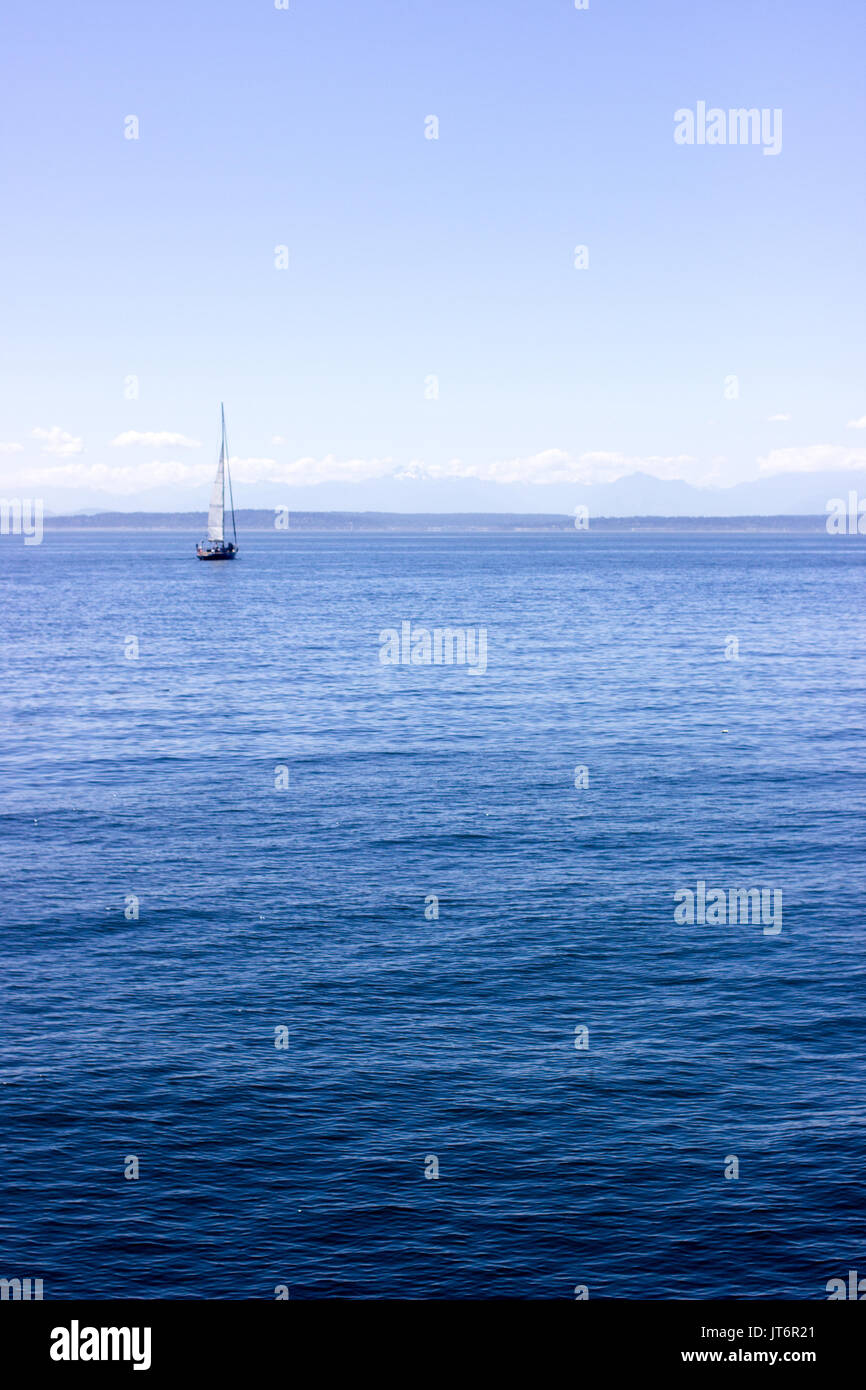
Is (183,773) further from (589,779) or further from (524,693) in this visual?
(524,693)

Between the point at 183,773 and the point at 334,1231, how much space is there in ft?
183

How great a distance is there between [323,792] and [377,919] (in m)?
25.5

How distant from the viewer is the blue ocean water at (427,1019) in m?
31.6

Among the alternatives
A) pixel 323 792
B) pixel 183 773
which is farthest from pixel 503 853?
pixel 183 773

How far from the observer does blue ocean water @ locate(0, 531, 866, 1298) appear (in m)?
31.6

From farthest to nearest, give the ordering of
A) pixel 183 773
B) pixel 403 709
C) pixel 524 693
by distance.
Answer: pixel 524 693 < pixel 403 709 < pixel 183 773

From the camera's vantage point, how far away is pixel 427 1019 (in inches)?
1750
